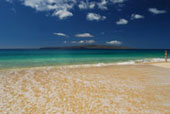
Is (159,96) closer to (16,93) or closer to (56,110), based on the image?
(56,110)

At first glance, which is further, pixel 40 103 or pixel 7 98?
pixel 7 98

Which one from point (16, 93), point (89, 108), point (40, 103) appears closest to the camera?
point (89, 108)

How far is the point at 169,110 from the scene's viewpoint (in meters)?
3.89

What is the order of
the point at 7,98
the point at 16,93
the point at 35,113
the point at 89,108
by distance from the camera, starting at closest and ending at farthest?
the point at 35,113, the point at 89,108, the point at 7,98, the point at 16,93

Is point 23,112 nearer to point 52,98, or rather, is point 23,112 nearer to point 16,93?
point 52,98

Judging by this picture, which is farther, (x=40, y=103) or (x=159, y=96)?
(x=159, y=96)

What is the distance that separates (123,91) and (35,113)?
4.31 meters

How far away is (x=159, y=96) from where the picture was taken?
16.4ft

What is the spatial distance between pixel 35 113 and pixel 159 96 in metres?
5.53

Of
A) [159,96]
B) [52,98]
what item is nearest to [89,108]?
[52,98]

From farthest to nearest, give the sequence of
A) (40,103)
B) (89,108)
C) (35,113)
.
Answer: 1. (40,103)
2. (89,108)
3. (35,113)

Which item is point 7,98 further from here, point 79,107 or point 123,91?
point 123,91

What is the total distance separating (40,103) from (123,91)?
416cm

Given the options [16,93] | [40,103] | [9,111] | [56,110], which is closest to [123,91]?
[56,110]
